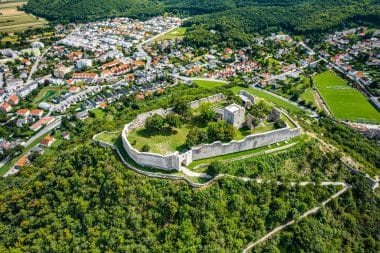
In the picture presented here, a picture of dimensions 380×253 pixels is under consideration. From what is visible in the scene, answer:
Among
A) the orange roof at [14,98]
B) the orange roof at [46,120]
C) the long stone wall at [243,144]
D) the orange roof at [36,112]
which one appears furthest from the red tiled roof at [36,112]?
the long stone wall at [243,144]

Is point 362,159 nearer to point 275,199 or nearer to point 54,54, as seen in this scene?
point 275,199

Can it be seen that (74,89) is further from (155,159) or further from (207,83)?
(155,159)

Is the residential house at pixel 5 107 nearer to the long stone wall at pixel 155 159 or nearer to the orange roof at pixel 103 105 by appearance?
the orange roof at pixel 103 105

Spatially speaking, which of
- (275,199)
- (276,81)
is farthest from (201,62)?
(275,199)

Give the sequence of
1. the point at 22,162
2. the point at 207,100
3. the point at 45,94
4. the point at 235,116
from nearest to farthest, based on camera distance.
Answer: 1. the point at 235,116
2. the point at 207,100
3. the point at 22,162
4. the point at 45,94

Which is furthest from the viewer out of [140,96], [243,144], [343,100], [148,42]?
[148,42]

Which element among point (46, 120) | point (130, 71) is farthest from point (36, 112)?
point (130, 71)
